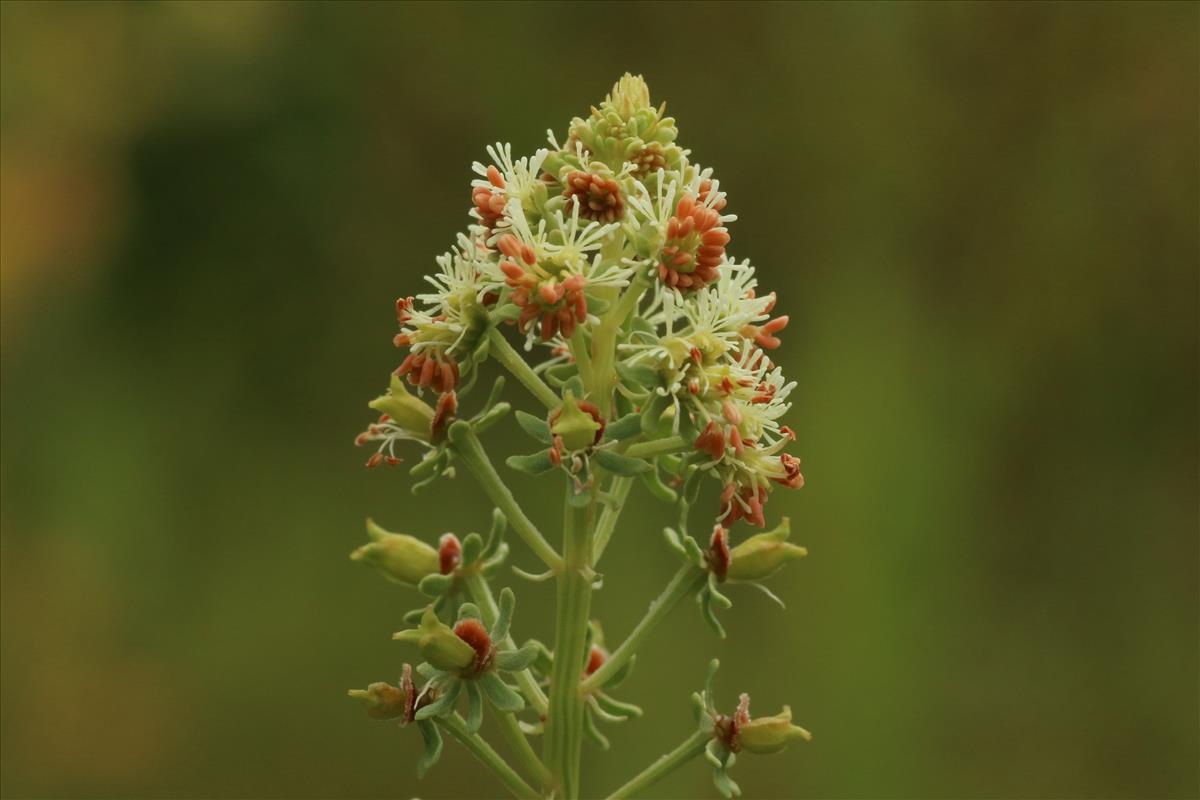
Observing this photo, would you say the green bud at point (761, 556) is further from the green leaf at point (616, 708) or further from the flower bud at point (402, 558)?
the flower bud at point (402, 558)

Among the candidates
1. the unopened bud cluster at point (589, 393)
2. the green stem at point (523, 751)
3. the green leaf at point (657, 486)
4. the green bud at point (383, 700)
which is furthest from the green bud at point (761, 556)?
the green bud at point (383, 700)

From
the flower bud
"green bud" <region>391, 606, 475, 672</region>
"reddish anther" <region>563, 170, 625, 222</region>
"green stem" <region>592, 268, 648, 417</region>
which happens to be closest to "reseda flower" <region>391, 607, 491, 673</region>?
"green bud" <region>391, 606, 475, 672</region>

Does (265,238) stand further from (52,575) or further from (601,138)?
(601,138)

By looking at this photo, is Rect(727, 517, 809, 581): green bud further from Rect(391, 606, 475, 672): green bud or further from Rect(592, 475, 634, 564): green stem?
Rect(391, 606, 475, 672): green bud

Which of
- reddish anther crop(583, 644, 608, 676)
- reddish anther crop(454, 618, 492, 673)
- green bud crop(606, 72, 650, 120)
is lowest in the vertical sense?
reddish anther crop(583, 644, 608, 676)

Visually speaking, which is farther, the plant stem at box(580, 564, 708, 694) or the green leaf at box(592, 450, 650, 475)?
the plant stem at box(580, 564, 708, 694)

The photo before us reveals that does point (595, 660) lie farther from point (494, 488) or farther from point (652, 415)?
point (652, 415)

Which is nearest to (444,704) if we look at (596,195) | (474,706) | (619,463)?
(474,706)
